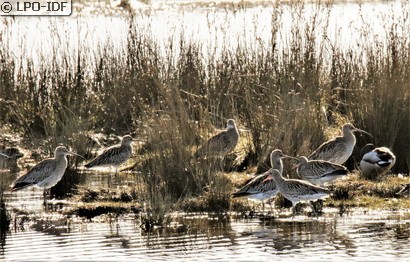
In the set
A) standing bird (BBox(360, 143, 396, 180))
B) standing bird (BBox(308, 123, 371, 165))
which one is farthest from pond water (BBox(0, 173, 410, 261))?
standing bird (BBox(308, 123, 371, 165))

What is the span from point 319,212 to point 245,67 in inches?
234

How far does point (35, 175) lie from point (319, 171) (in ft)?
12.9

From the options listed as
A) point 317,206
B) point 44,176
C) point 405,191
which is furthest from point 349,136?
point 44,176

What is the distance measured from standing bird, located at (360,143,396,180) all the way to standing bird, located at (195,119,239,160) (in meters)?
2.04

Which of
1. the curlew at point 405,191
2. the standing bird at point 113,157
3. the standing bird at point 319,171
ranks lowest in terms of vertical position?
the curlew at point 405,191

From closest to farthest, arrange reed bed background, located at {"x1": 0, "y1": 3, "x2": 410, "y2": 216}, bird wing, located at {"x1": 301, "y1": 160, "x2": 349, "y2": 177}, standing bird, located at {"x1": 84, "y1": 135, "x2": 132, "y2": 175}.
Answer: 1. bird wing, located at {"x1": 301, "y1": 160, "x2": 349, "y2": 177}
2. reed bed background, located at {"x1": 0, "y1": 3, "x2": 410, "y2": 216}
3. standing bird, located at {"x1": 84, "y1": 135, "x2": 132, "y2": 175}

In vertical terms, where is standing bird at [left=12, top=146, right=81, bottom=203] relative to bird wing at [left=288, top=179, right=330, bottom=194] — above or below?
Answer: above

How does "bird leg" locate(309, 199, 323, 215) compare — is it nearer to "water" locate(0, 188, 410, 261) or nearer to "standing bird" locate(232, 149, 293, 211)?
"water" locate(0, 188, 410, 261)

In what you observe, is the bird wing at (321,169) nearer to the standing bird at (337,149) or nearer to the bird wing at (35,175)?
the standing bird at (337,149)

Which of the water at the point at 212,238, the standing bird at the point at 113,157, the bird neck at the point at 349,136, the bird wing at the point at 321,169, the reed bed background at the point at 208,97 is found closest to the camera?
the water at the point at 212,238

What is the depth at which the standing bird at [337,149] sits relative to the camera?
51.5 feet

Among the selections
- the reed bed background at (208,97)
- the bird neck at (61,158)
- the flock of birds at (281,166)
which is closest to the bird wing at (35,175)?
the flock of birds at (281,166)

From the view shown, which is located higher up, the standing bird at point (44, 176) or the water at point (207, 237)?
the standing bird at point (44, 176)

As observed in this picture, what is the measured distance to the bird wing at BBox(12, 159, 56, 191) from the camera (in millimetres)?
15047
